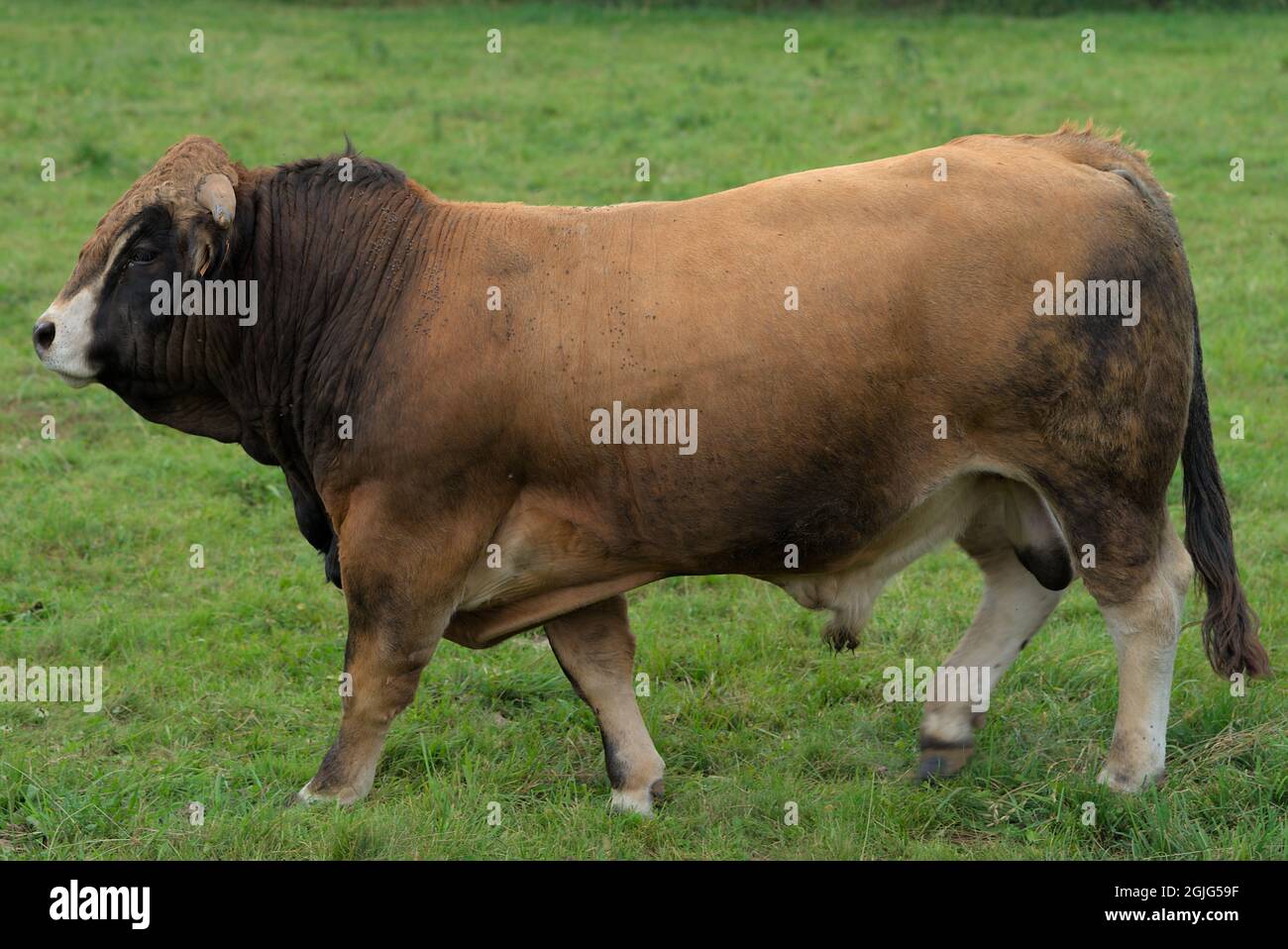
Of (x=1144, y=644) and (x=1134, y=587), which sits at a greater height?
(x=1134, y=587)

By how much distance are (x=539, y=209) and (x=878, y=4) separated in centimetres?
1678

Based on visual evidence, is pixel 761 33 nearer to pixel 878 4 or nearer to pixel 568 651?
pixel 878 4

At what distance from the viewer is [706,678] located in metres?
6.55

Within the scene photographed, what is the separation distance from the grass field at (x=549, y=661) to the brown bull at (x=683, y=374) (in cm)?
33

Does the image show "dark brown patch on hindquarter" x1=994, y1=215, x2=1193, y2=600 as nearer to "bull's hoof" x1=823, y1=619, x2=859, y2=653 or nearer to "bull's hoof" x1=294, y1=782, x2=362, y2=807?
"bull's hoof" x1=823, y1=619, x2=859, y2=653

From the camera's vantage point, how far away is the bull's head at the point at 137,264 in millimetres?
5223

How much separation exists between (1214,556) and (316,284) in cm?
327

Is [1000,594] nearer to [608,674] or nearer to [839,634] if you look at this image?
[839,634]

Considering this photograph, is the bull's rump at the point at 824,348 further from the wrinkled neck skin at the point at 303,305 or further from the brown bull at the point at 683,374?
the wrinkled neck skin at the point at 303,305

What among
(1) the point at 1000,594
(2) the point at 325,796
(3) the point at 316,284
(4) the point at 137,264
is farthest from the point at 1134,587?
(4) the point at 137,264

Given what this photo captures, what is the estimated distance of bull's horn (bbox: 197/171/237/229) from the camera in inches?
204

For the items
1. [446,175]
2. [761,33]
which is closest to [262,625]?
[446,175]

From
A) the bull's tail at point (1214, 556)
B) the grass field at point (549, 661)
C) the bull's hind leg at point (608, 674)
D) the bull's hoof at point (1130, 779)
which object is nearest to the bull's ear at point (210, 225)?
the bull's hind leg at point (608, 674)

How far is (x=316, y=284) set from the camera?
212 inches
